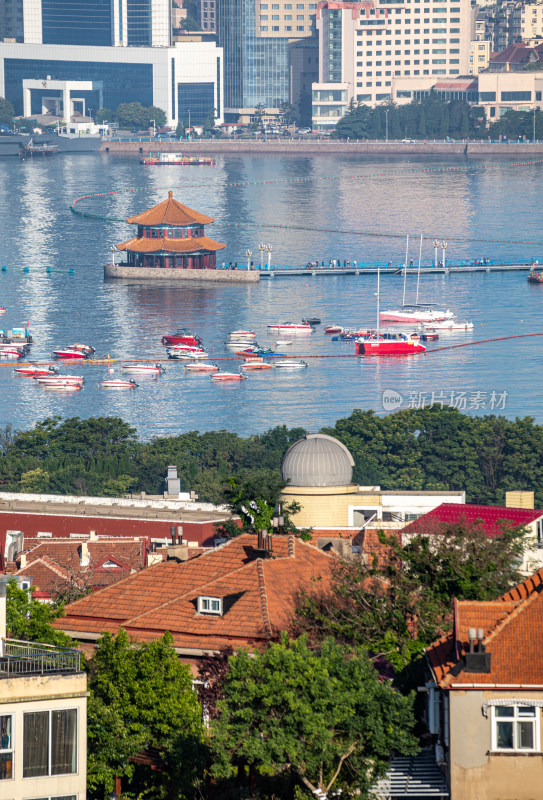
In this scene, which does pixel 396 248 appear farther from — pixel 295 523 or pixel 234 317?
pixel 295 523

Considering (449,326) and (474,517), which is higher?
(449,326)

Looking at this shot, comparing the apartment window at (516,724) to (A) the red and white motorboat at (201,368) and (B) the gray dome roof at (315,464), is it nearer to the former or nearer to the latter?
(B) the gray dome roof at (315,464)

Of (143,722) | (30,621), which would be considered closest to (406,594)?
(143,722)

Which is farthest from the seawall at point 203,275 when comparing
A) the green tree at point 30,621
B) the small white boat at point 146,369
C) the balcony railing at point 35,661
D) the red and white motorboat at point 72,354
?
the balcony railing at point 35,661

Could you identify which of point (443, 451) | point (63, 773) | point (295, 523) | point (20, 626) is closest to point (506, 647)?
point (63, 773)

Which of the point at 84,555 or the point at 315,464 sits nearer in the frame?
the point at 84,555

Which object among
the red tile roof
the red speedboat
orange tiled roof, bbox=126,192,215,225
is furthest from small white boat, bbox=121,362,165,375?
the red tile roof

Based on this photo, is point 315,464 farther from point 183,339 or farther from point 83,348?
point 183,339
